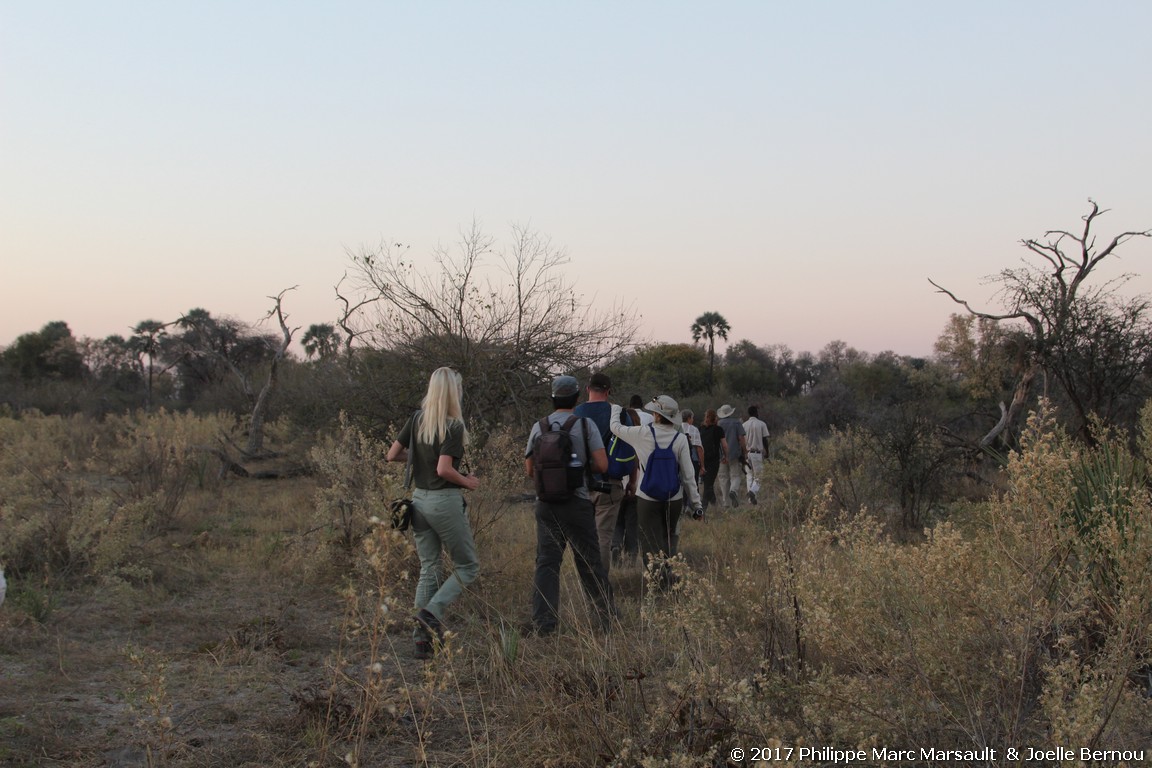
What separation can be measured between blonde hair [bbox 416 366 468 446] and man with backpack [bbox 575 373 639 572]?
4.83 feet

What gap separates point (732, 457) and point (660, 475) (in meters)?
6.27

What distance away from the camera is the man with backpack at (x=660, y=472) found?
681 cm

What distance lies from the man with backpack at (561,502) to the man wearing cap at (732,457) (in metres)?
6.96

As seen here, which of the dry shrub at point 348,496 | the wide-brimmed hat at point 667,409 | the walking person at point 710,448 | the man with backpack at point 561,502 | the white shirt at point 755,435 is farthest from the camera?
the white shirt at point 755,435

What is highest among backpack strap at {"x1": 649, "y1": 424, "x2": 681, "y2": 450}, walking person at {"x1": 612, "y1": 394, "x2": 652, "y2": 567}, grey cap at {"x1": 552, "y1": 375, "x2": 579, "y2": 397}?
grey cap at {"x1": 552, "y1": 375, "x2": 579, "y2": 397}

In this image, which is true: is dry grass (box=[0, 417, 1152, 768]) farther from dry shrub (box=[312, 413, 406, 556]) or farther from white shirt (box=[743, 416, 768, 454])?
white shirt (box=[743, 416, 768, 454])

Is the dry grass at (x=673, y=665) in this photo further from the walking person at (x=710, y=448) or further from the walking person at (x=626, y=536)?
the walking person at (x=710, y=448)

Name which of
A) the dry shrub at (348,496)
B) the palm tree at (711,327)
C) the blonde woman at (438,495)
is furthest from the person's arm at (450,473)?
the palm tree at (711,327)

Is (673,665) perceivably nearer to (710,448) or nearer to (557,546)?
(557,546)

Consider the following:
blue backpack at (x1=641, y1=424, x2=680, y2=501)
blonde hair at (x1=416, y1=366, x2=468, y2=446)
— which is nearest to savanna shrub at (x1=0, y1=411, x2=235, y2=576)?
blonde hair at (x1=416, y1=366, x2=468, y2=446)

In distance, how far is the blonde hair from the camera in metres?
5.23

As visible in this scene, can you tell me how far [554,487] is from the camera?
18.2 ft

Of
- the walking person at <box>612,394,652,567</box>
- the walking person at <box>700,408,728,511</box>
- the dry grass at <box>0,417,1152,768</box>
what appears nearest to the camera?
the dry grass at <box>0,417,1152,768</box>

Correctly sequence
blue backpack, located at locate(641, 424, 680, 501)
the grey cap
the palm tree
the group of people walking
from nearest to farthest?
the group of people walking < the grey cap < blue backpack, located at locate(641, 424, 680, 501) < the palm tree
